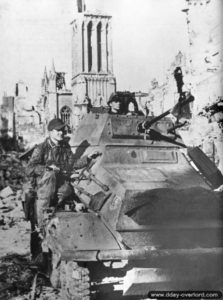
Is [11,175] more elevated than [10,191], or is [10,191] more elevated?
[11,175]

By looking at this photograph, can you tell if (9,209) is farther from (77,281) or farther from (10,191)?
(77,281)

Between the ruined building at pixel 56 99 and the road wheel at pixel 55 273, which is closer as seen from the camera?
the road wheel at pixel 55 273

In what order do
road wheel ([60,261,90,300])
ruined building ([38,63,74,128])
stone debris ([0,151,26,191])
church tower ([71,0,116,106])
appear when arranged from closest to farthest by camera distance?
road wheel ([60,261,90,300])
stone debris ([0,151,26,191])
church tower ([71,0,116,106])
ruined building ([38,63,74,128])

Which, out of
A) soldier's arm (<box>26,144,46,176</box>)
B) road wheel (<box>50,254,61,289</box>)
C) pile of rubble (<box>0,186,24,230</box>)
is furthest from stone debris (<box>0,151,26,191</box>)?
road wheel (<box>50,254,61,289</box>)

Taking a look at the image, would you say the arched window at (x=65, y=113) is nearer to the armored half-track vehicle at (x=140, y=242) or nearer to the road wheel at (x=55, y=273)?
the road wheel at (x=55, y=273)

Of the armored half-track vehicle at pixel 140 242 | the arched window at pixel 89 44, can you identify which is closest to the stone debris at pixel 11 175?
the armored half-track vehicle at pixel 140 242

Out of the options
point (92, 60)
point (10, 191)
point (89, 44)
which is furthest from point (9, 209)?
point (92, 60)

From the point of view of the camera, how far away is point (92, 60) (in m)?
49.8

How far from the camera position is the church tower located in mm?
47125

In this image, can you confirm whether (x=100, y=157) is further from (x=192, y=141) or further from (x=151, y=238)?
(x=192, y=141)

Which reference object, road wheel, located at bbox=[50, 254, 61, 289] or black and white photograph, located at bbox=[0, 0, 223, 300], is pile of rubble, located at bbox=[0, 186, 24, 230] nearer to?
black and white photograph, located at bbox=[0, 0, 223, 300]

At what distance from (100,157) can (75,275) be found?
6.29 ft

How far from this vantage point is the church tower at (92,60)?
4712 centimetres

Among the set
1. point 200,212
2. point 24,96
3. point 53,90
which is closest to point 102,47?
point 53,90
